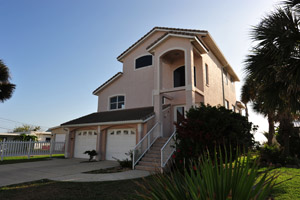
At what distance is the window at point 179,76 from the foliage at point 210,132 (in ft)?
22.3

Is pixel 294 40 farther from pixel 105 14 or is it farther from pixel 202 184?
pixel 105 14

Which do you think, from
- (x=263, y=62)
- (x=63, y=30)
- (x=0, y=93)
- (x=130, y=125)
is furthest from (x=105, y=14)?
(x=0, y=93)

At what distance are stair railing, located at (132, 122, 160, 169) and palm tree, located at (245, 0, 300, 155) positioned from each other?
6.79m

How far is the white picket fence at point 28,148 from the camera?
15.7 m

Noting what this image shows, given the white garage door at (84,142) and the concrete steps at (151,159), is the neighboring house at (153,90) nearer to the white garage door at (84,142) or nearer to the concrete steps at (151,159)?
the white garage door at (84,142)

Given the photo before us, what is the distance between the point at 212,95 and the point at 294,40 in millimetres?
9003

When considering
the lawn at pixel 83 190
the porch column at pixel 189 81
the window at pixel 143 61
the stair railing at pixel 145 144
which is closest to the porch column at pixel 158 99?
the stair railing at pixel 145 144

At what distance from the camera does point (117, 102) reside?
19266 millimetres

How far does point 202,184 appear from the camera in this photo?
2186 mm

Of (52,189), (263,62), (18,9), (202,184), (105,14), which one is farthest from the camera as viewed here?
(105,14)

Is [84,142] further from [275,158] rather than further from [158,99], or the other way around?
[275,158]

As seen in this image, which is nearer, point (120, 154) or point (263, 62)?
point (263, 62)

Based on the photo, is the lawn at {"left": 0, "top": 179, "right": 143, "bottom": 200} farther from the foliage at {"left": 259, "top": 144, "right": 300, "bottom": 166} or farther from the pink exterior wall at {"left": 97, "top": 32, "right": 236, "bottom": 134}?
the foliage at {"left": 259, "top": 144, "right": 300, "bottom": 166}

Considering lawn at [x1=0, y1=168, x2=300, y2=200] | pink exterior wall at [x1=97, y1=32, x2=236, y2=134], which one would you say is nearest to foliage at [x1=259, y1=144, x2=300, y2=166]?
lawn at [x1=0, y1=168, x2=300, y2=200]
